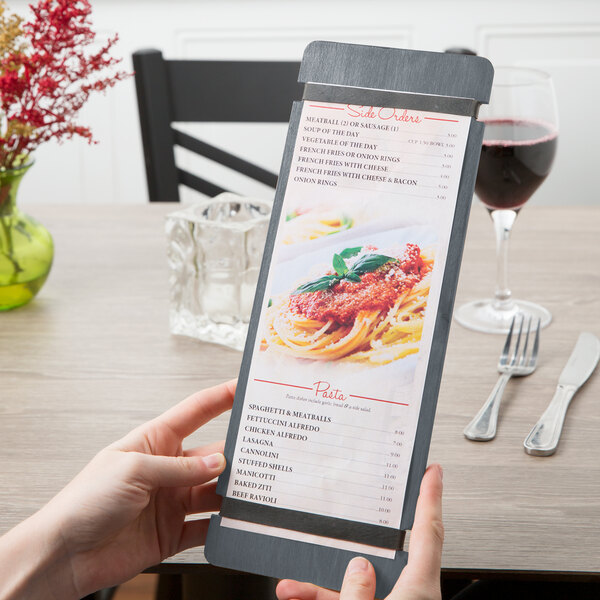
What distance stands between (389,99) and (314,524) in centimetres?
31

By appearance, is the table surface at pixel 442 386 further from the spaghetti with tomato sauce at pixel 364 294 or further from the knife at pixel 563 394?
the spaghetti with tomato sauce at pixel 364 294

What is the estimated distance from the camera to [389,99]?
582 millimetres

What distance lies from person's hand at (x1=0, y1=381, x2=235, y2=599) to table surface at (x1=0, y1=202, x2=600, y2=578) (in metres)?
0.03

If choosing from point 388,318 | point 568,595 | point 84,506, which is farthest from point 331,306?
point 568,595

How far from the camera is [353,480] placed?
0.54 meters

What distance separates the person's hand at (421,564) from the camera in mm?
493

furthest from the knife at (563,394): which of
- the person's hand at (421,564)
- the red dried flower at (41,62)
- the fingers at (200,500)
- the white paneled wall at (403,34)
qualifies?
the white paneled wall at (403,34)

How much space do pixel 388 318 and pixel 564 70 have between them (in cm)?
204

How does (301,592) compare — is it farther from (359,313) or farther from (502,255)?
(502,255)

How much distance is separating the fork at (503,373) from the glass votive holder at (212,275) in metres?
0.26

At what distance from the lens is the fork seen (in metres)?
0.68

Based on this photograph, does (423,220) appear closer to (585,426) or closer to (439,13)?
(585,426)

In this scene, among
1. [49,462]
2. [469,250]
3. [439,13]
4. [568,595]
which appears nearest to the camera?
Answer: [49,462]

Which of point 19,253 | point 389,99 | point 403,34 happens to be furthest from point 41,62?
point 403,34
